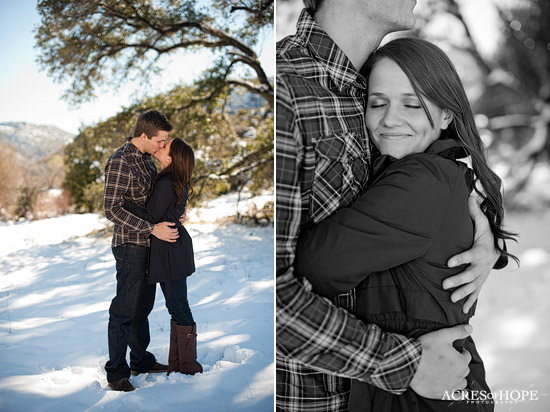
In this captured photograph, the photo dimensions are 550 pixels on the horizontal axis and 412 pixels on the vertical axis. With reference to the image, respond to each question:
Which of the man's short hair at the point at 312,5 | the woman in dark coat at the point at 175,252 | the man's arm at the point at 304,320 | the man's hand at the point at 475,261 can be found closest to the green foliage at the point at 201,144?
the woman in dark coat at the point at 175,252

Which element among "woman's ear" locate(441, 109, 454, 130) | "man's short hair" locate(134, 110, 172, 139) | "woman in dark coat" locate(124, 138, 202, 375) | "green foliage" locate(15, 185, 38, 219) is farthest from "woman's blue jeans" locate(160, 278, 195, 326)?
"woman's ear" locate(441, 109, 454, 130)

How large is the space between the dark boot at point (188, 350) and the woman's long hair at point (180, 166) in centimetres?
55

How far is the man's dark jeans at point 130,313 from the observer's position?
183cm

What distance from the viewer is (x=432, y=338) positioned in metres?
1.22

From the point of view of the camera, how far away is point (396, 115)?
132 centimetres

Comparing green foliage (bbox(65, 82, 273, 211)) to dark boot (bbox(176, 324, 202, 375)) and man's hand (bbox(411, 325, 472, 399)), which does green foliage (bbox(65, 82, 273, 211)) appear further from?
man's hand (bbox(411, 325, 472, 399))

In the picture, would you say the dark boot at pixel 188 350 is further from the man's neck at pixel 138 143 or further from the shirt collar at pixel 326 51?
the shirt collar at pixel 326 51

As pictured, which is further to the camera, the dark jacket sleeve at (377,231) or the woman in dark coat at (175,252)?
the woman in dark coat at (175,252)

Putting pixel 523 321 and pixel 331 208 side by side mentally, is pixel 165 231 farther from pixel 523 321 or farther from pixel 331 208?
pixel 523 321

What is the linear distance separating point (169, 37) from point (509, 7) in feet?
4.43

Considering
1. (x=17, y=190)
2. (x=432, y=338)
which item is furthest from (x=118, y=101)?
(x=432, y=338)

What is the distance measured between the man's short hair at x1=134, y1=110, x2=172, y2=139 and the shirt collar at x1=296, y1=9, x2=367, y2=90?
0.82 meters

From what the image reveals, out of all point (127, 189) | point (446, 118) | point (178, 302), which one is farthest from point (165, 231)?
point (446, 118)

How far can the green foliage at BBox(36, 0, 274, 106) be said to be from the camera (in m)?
1.97
